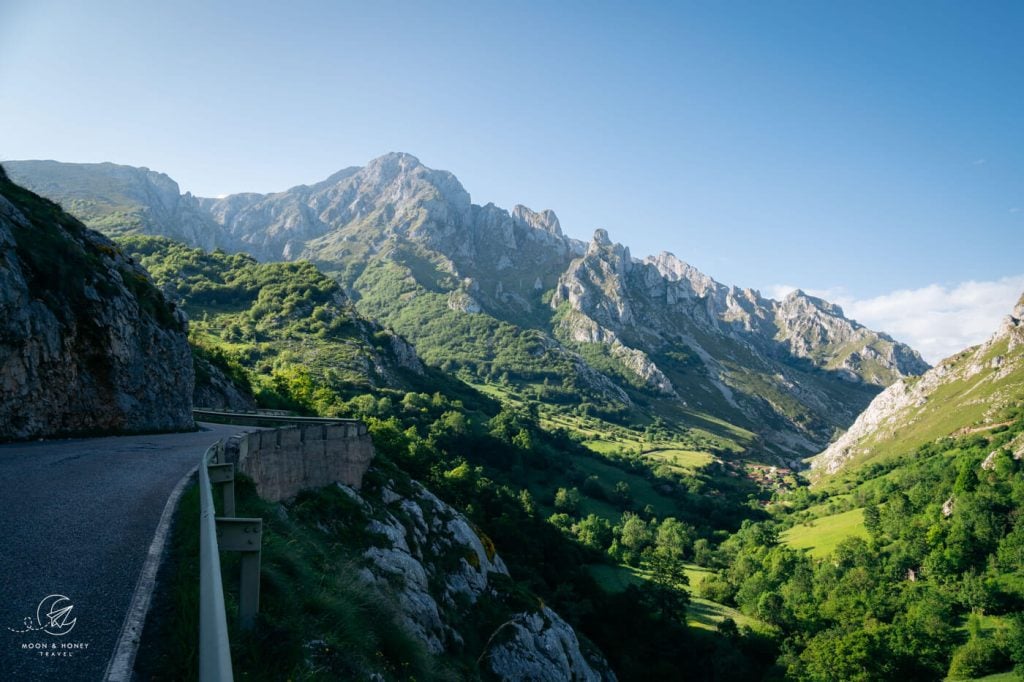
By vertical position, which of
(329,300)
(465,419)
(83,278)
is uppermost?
(329,300)

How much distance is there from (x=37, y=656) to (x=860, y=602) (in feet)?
302

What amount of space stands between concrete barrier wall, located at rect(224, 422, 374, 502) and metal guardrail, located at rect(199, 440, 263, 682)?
986 cm

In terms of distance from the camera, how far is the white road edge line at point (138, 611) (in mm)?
4586

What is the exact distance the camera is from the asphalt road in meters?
4.87

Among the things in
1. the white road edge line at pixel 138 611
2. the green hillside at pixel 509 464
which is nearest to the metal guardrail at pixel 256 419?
the green hillside at pixel 509 464

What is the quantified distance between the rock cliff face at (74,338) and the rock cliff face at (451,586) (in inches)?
414

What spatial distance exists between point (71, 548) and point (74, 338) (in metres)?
17.1

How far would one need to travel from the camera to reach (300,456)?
77.0 ft

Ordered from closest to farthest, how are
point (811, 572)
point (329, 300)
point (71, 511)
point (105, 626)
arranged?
point (105, 626), point (71, 511), point (811, 572), point (329, 300)

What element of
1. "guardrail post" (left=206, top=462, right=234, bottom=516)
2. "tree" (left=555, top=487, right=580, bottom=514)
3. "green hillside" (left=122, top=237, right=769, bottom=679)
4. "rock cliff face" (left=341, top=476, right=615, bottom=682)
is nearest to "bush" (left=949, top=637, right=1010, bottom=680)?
"green hillside" (left=122, top=237, right=769, bottom=679)

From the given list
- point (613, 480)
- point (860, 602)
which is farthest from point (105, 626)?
point (613, 480)

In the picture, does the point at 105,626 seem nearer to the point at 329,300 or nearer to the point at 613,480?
the point at 329,300

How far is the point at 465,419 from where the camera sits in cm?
11150

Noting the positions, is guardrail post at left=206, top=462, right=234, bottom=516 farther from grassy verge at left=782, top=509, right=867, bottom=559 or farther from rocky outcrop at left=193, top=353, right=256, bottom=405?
grassy verge at left=782, top=509, right=867, bottom=559
